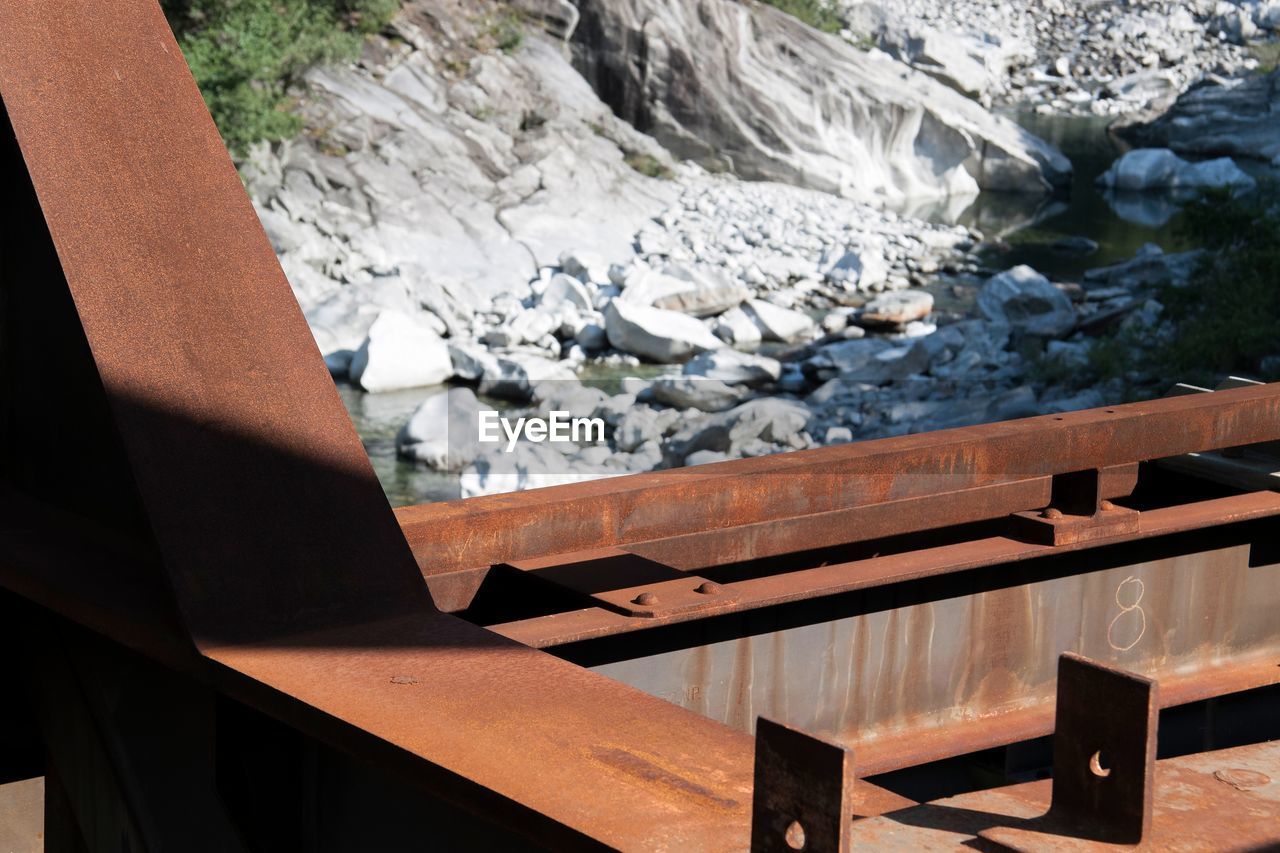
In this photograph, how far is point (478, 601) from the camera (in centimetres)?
273

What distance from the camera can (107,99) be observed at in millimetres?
1960

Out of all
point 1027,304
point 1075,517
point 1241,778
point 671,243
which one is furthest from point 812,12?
point 1241,778

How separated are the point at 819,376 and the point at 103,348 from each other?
13351mm

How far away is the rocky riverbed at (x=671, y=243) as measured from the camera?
13234 millimetres

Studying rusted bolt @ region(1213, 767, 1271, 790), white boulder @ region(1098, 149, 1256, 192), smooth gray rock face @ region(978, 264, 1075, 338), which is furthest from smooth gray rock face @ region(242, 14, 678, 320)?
rusted bolt @ region(1213, 767, 1271, 790)

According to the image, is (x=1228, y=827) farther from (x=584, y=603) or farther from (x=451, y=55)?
(x=451, y=55)

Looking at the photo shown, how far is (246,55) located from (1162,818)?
1666 centimetres

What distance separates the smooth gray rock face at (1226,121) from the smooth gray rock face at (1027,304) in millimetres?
22383

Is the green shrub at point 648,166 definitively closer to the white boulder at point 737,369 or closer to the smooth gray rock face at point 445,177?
the smooth gray rock face at point 445,177

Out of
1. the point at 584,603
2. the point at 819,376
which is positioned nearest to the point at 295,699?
the point at 584,603

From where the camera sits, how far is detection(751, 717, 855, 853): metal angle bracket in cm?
101

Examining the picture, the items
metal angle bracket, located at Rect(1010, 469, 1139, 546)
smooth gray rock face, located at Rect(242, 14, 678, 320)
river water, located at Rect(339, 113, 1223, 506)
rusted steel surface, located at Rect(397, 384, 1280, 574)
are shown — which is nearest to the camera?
rusted steel surface, located at Rect(397, 384, 1280, 574)

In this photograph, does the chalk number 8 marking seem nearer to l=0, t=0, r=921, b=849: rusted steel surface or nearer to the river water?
l=0, t=0, r=921, b=849: rusted steel surface

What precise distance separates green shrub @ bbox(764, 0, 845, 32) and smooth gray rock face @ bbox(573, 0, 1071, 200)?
3767 mm
